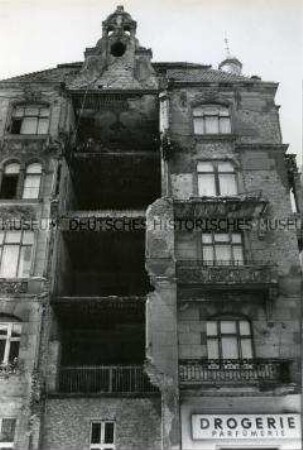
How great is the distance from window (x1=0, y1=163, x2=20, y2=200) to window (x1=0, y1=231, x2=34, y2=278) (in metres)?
2.33

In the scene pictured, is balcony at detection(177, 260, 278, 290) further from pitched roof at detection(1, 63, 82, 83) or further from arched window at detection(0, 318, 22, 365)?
pitched roof at detection(1, 63, 82, 83)

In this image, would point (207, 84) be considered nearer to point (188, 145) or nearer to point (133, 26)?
point (188, 145)

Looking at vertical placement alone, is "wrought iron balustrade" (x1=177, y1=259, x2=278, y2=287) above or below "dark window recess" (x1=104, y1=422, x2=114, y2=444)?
above

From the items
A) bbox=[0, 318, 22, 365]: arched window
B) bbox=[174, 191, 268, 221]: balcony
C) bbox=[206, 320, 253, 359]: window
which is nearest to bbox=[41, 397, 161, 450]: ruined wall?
bbox=[0, 318, 22, 365]: arched window

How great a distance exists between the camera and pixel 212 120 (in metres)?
25.8

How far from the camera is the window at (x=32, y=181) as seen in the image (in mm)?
23609

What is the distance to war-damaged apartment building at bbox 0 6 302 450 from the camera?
18188 mm

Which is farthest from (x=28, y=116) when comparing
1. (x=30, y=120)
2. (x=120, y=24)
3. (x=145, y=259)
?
(x=145, y=259)

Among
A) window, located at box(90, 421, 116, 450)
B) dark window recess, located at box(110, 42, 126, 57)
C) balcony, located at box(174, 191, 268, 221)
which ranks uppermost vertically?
dark window recess, located at box(110, 42, 126, 57)

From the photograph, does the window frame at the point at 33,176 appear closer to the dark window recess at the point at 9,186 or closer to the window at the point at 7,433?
the dark window recess at the point at 9,186

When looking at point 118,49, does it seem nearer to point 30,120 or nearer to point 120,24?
point 120,24

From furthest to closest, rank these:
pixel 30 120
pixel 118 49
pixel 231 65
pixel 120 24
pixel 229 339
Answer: pixel 231 65 < pixel 120 24 < pixel 118 49 < pixel 30 120 < pixel 229 339

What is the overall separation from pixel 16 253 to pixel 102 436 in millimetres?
8153

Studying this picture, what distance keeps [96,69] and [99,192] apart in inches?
260
